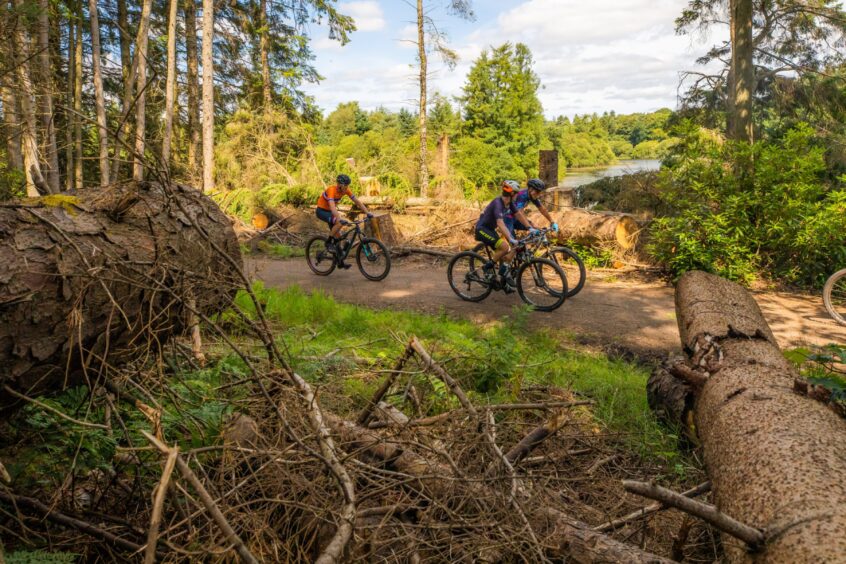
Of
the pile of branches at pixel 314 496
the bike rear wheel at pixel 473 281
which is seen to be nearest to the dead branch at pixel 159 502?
the pile of branches at pixel 314 496

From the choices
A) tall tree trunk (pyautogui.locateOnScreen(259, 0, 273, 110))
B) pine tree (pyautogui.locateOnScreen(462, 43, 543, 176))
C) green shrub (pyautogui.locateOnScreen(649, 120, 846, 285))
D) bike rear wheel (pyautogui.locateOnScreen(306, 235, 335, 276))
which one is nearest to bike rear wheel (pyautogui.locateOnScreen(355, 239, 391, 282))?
bike rear wheel (pyautogui.locateOnScreen(306, 235, 335, 276))

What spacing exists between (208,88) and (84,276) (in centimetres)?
2075

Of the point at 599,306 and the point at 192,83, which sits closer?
the point at 599,306

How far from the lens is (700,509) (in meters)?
1.78

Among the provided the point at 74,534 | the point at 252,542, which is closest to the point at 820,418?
the point at 252,542

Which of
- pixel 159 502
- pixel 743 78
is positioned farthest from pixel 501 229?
pixel 743 78

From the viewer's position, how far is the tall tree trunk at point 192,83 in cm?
2497

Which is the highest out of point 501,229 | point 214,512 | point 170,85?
point 170,85

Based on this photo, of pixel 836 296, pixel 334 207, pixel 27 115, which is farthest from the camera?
Answer: pixel 334 207

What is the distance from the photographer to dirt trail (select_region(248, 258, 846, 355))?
288 inches

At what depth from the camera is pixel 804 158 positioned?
990 cm

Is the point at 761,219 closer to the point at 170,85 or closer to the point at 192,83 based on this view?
the point at 170,85

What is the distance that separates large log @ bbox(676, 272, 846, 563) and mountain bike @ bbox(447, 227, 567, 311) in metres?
4.19

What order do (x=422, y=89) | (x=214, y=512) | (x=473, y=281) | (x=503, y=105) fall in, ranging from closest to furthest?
1. (x=214, y=512)
2. (x=473, y=281)
3. (x=422, y=89)
4. (x=503, y=105)
